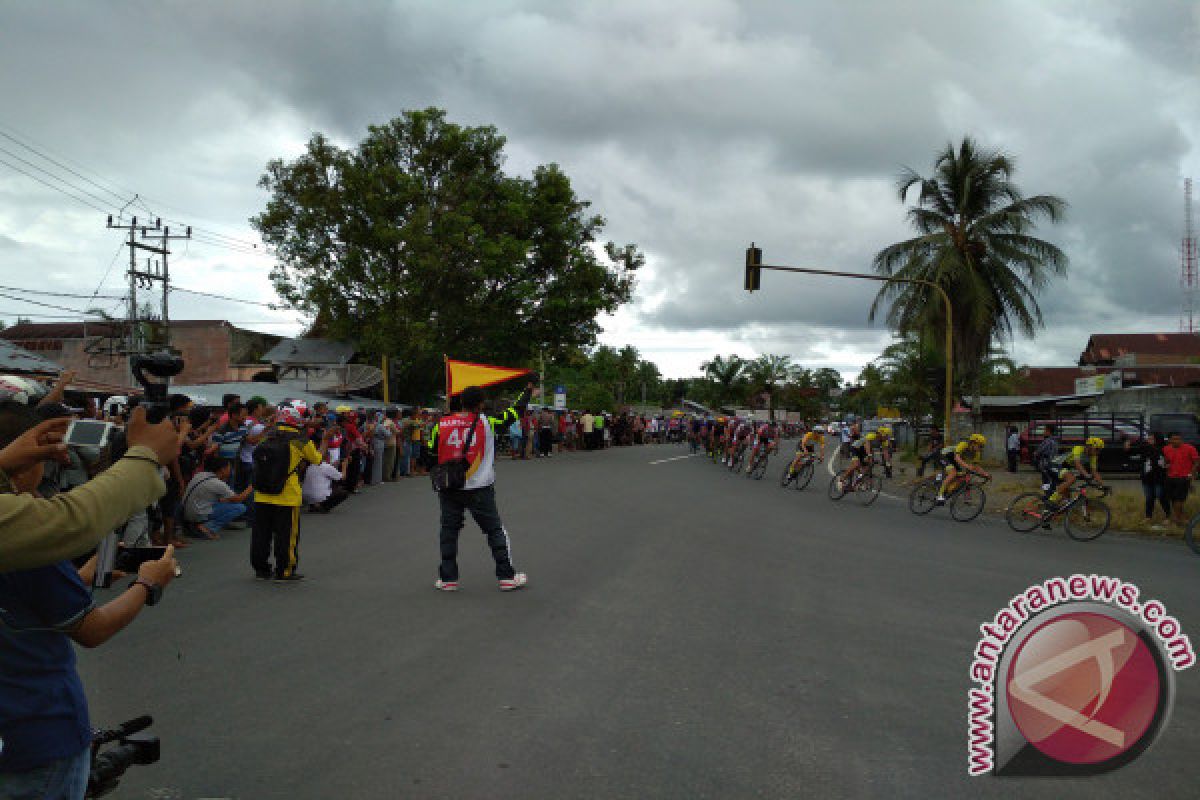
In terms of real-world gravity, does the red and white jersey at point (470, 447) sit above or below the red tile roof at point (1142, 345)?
below

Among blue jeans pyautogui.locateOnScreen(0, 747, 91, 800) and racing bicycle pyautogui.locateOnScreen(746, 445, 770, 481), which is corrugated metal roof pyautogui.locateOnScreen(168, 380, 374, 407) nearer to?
racing bicycle pyautogui.locateOnScreen(746, 445, 770, 481)

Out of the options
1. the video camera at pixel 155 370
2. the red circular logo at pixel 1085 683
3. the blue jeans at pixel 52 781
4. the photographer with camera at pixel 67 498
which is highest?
the video camera at pixel 155 370

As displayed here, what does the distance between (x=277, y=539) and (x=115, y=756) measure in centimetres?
554

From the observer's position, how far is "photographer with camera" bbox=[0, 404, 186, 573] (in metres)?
1.88

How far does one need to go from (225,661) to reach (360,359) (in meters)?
36.9

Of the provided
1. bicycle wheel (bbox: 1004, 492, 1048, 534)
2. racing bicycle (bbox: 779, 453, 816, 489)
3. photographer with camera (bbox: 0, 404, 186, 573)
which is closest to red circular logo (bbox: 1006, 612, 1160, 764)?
photographer with camera (bbox: 0, 404, 186, 573)

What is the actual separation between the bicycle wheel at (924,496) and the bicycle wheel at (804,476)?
4.77 m

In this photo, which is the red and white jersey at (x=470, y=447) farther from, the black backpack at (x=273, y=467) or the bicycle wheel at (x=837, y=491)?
the bicycle wheel at (x=837, y=491)

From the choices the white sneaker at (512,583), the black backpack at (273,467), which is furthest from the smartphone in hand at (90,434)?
the white sneaker at (512,583)

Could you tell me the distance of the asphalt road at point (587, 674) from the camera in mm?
3623

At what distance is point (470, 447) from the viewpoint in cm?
732

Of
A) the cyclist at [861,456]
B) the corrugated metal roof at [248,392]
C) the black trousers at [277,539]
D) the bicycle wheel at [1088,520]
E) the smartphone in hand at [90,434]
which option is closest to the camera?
the smartphone in hand at [90,434]

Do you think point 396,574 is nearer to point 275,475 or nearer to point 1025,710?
point 275,475

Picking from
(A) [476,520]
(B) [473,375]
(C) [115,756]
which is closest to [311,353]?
(B) [473,375]
